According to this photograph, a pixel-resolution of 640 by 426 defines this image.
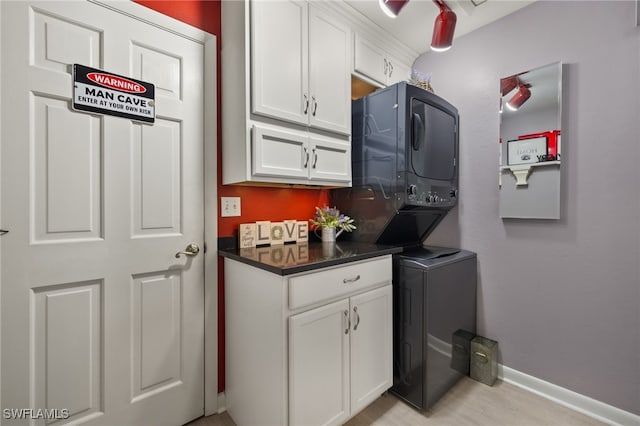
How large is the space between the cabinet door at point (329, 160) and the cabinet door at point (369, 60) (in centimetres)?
59

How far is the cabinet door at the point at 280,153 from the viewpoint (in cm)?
149

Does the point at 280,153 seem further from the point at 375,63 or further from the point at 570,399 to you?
the point at 570,399

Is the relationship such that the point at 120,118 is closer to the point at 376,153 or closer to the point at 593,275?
the point at 376,153

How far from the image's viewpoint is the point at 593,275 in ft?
5.51

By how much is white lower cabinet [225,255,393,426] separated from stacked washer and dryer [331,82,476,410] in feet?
0.49

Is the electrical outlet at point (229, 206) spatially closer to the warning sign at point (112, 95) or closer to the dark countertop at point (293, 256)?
the dark countertop at point (293, 256)

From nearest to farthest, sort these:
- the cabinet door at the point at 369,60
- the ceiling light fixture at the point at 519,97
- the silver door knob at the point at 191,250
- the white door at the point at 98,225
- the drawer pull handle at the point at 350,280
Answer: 1. the white door at the point at 98,225
2. the drawer pull handle at the point at 350,280
3. the silver door knob at the point at 191,250
4. the ceiling light fixture at the point at 519,97
5. the cabinet door at the point at 369,60

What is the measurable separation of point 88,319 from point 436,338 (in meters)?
1.86

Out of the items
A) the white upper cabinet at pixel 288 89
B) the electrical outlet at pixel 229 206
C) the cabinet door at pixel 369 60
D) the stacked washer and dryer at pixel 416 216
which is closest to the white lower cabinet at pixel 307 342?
the stacked washer and dryer at pixel 416 216

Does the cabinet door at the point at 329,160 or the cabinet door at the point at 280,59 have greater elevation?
the cabinet door at the point at 280,59

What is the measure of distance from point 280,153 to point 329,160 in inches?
14.9

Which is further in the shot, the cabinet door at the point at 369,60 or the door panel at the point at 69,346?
the cabinet door at the point at 369,60

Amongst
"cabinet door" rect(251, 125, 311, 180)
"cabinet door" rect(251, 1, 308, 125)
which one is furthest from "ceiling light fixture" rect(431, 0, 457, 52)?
"cabinet door" rect(251, 125, 311, 180)

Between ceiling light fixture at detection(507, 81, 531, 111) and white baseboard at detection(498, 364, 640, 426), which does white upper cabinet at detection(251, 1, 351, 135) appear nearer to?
ceiling light fixture at detection(507, 81, 531, 111)
